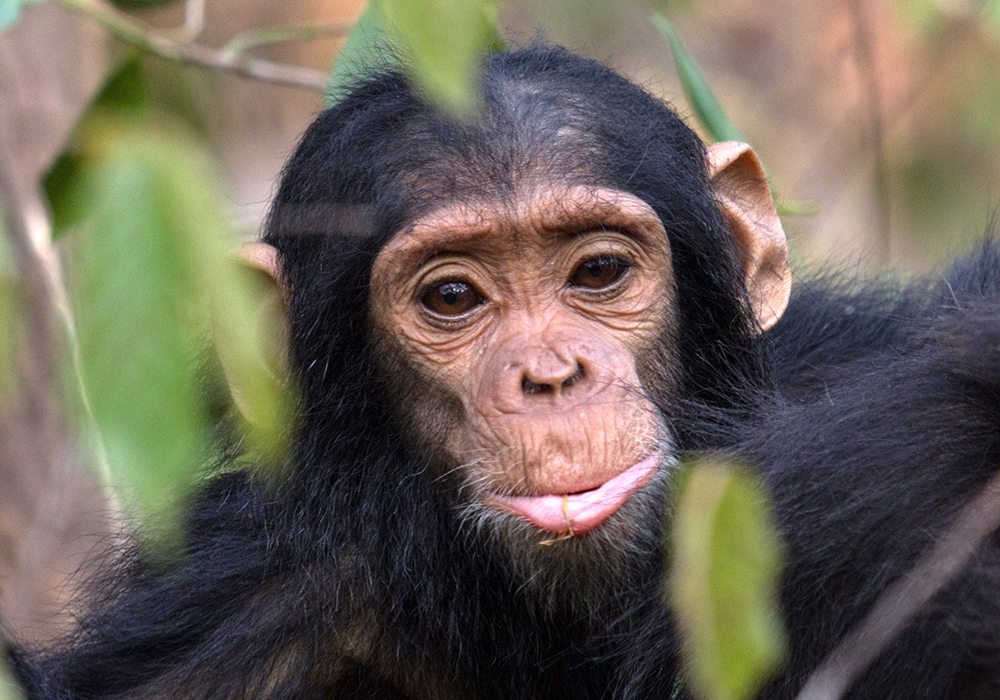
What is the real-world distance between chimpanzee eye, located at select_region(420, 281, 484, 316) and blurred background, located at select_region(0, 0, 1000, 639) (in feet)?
1.93

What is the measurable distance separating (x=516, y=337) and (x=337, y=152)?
2.81 ft

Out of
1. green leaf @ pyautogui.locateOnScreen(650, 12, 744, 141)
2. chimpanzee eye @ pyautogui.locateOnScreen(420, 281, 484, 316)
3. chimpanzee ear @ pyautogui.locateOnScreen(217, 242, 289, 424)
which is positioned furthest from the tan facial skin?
green leaf @ pyautogui.locateOnScreen(650, 12, 744, 141)

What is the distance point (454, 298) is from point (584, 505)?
788mm

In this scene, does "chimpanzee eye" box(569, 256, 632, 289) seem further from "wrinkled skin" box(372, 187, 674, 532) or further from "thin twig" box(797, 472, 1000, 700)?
"thin twig" box(797, 472, 1000, 700)

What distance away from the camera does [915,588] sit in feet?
7.04

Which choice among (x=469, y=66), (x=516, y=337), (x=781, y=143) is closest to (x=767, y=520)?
(x=516, y=337)

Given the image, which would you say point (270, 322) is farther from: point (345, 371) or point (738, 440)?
point (738, 440)

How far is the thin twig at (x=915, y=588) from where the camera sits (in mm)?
2113

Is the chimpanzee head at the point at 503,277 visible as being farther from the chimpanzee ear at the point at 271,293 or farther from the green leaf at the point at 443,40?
the green leaf at the point at 443,40

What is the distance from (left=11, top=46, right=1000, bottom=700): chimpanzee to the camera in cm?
299

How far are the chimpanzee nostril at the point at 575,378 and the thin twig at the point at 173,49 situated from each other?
125cm

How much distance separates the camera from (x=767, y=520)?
2365mm

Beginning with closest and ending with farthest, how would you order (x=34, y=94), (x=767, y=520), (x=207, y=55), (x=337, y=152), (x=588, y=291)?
(x=767, y=520) < (x=588, y=291) < (x=337, y=152) < (x=207, y=55) < (x=34, y=94)

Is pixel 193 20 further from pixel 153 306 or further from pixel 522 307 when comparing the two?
pixel 153 306
